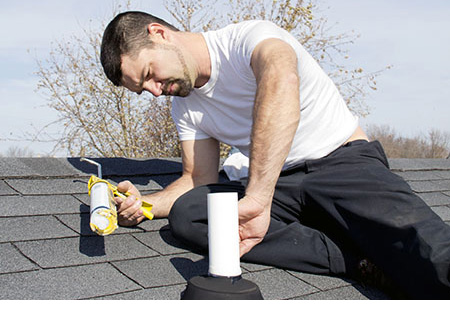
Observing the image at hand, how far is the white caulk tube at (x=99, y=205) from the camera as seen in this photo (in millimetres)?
1825

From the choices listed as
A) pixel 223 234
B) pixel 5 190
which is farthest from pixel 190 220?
pixel 5 190

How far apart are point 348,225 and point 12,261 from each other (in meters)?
1.32

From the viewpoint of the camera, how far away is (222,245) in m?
1.41

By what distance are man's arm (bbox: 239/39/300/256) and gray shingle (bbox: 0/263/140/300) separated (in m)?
0.50

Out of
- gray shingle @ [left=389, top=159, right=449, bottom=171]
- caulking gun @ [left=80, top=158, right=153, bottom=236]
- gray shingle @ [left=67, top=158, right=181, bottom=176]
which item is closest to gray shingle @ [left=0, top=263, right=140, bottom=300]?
caulking gun @ [left=80, top=158, right=153, bottom=236]

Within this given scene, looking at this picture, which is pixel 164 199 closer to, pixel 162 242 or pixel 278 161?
pixel 162 242

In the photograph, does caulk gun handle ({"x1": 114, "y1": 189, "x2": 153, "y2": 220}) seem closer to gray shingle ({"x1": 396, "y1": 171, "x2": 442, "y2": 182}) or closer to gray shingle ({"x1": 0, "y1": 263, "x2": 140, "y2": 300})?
A: gray shingle ({"x1": 0, "y1": 263, "x2": 140, "y2": 300})

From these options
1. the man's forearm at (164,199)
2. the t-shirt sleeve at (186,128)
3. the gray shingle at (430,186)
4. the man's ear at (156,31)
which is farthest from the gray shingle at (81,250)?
the gray shingle at (430,186)

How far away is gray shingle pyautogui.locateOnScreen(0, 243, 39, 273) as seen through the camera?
1720 mm

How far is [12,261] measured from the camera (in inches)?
69.9

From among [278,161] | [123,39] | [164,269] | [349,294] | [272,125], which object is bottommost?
[349,294]

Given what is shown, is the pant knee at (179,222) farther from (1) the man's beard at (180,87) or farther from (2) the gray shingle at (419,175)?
(2) the gray shingle at (419,175)
